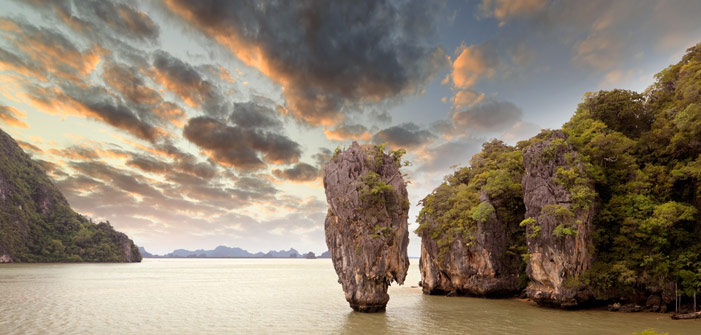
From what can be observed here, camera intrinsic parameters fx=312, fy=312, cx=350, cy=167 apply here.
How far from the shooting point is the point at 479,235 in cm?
3716

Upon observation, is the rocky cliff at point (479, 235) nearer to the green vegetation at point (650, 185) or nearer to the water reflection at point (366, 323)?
the green vegetation at point (650, 185)

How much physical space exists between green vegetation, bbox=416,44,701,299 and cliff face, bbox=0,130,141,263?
547ft

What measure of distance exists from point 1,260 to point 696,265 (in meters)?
177

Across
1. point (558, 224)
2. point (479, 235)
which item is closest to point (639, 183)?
point (558, 224)

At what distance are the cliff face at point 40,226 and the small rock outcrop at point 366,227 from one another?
151370 mm

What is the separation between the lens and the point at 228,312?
98.3ft

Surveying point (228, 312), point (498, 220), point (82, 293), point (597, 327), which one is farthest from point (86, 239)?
point (597, 327)

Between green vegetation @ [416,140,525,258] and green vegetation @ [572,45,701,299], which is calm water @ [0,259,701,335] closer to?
green vegetation @ [572,45,701,299]

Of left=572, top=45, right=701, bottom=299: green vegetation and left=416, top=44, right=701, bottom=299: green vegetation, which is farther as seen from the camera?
left=416, top=44, right=701, bottom=299: green vegetation

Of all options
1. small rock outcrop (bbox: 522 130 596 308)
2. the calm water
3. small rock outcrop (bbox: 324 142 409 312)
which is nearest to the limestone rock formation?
the calm water

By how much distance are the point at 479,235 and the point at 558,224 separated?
33.6ft

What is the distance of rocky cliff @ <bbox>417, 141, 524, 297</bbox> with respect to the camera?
36594mm

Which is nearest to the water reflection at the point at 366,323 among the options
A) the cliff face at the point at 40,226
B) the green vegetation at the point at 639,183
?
the green vegetation at the point at 639,183

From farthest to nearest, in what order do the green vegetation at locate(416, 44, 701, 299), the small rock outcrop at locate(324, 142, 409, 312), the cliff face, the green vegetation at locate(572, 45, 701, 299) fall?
1. the cliff face
2. the small rock outcrop at locate(324, 142, 409, 312)
3. the green vegetation at locate(416, 44, 701, 299)
4. the green vegetation at locate(572, 45, 701, 299)
